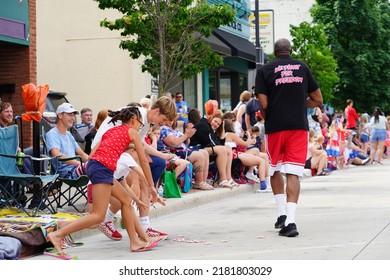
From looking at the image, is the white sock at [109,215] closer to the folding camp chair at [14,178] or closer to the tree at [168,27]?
the folding camp chair at [14,178]

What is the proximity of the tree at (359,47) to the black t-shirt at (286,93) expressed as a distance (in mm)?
41438

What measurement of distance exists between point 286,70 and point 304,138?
2.63ft

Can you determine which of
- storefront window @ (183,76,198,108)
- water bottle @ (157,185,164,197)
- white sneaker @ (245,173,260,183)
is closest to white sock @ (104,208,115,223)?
water bottle @ (157,185,164,197)

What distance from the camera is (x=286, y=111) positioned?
36.2 ft

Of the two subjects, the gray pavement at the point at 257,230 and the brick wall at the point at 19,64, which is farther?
the brick wall at the point at 19,64

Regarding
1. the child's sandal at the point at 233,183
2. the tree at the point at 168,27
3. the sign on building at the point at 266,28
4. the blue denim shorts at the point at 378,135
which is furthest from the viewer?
the sign on building at the point at 266,28

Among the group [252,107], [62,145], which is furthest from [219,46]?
[62,145]

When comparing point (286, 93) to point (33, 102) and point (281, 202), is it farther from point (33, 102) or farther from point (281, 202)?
point (33, 102)

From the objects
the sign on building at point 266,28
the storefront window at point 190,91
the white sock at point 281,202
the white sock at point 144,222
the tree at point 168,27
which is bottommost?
the white sock at point 144,222

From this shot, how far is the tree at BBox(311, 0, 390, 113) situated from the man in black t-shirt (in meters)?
41.4

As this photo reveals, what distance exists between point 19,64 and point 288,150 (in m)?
9.88

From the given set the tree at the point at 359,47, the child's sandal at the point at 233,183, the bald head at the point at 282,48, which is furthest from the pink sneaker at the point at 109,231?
the tree at the point at 359,47

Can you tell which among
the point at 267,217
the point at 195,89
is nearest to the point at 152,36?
the point at 267,217

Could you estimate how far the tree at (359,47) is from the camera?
173 feet
